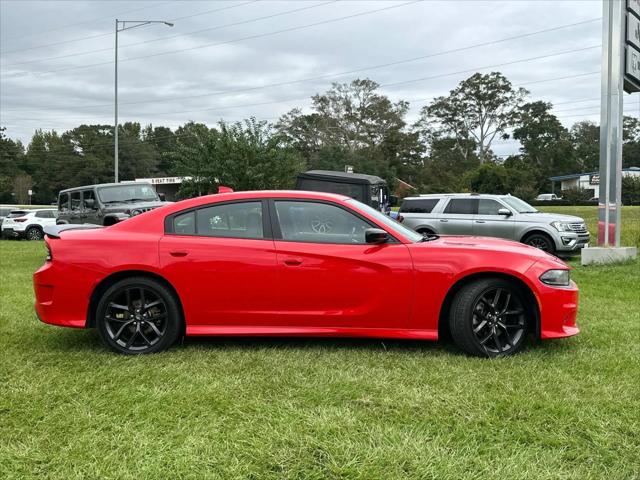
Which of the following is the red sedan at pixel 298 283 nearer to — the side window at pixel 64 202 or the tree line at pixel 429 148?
the side window at pixel 64 202

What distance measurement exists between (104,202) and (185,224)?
10.1m

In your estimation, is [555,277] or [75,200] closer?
[555,277]

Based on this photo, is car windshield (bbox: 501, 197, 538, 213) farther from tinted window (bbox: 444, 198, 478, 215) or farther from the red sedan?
the red sedan

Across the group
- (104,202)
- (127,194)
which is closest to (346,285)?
(104,202)

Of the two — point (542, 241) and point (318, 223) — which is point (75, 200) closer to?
→ point (542, 241)

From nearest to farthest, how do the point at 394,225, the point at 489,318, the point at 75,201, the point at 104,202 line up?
the point at 489,318, the point at 394,225, the point at 104,202, the point at 75,201

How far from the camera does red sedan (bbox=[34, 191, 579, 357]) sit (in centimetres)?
464

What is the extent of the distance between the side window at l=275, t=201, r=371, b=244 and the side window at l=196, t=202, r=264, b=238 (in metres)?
0.20

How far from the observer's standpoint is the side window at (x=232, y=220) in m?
4.89

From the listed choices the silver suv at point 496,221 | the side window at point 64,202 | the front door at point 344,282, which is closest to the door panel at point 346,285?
the front door at point 344,282

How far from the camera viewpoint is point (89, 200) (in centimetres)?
1441

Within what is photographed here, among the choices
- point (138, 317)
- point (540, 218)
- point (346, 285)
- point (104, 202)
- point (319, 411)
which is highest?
point (104, 202)

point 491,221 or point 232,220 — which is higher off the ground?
point 232,220

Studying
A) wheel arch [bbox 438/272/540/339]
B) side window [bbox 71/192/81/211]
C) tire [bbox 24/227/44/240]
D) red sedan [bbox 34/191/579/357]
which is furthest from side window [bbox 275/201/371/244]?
tire [bbox 24/227/44/240]
